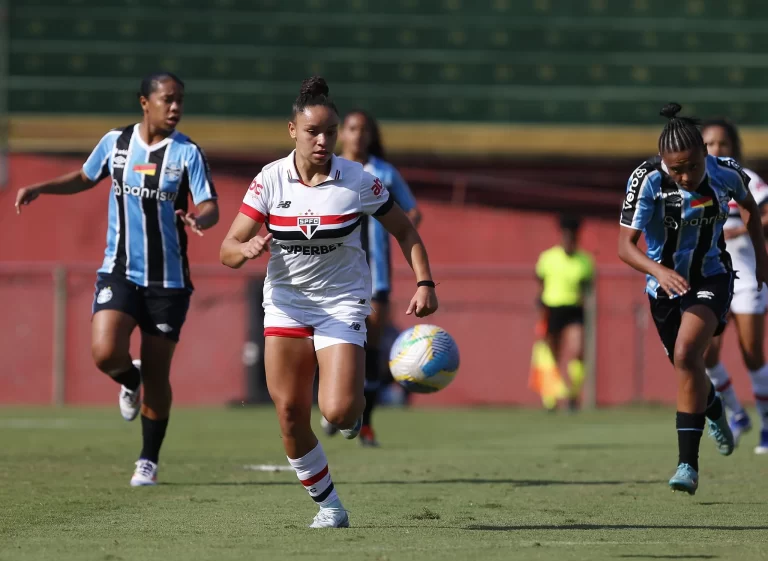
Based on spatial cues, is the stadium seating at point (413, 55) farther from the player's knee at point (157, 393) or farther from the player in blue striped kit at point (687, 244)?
the player in blue striped kit at point (687, 244)

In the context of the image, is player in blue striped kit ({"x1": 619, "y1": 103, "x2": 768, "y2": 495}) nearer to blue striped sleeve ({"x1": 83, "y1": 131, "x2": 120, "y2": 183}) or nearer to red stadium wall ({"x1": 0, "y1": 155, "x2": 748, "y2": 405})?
blue striped sleeve ({"x1": 83, "y1": 131, "x2": 120, "y2": 183})

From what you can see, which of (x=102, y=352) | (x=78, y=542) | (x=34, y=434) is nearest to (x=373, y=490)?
(x=102, y=352)

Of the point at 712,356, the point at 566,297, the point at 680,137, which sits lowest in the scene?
the point at 566,297

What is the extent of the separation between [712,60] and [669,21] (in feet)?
3.28

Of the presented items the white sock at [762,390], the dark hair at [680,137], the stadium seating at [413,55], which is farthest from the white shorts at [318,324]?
the stadium seating at [413,55]

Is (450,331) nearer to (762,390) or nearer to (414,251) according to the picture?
(762,390)

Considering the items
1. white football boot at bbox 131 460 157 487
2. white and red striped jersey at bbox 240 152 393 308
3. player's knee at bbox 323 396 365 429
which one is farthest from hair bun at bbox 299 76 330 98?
white football boot at bbox 131 460 157 487

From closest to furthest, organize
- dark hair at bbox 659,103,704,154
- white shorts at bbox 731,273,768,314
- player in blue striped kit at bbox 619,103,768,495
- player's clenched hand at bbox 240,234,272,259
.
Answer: player's clenched hand at bbox 240,234,272,259
dark hair at bbox 659,103,704,154
player in blue striped kit at bbox 619,103,768,495
white shorts at bbox 731,273,768,314

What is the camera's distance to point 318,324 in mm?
6301

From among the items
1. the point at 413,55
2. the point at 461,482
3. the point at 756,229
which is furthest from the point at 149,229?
the point at 413,55

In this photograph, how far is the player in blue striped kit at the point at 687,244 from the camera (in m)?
7.17

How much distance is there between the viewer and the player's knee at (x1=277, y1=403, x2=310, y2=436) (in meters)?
6.26

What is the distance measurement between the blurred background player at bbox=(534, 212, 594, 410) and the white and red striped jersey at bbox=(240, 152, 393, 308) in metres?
11.6

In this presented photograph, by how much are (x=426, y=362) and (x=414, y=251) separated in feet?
4.90
